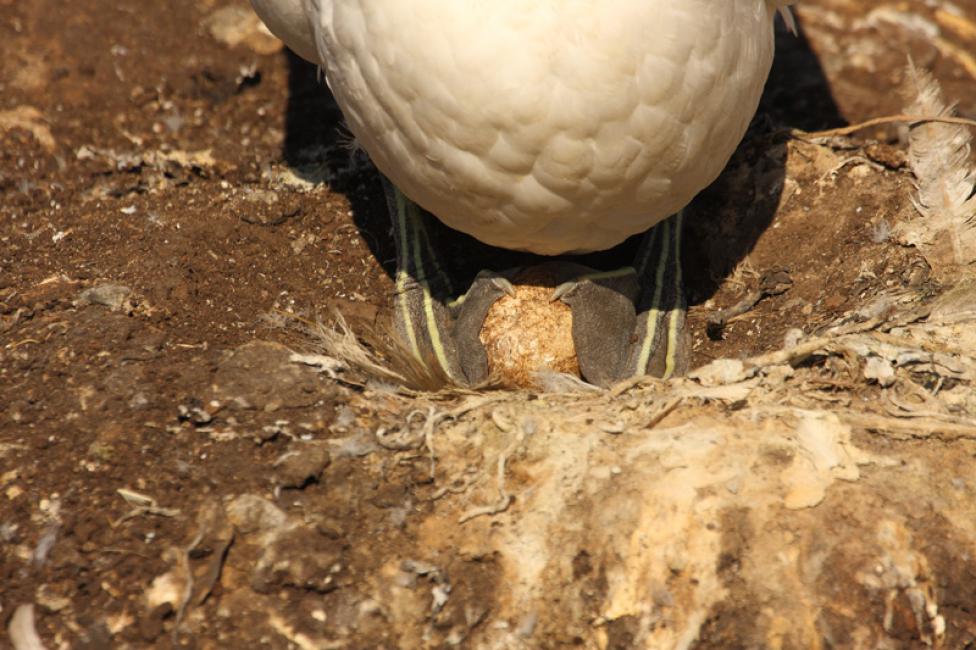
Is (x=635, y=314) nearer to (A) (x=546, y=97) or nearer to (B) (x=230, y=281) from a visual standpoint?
(A) (x=546, y=97)

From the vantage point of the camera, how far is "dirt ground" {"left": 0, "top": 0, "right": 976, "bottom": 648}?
248cm

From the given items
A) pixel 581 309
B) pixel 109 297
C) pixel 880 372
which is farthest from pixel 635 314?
pixel 109 297

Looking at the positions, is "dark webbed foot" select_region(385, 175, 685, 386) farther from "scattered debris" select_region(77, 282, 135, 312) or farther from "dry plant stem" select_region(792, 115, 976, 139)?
"scattered debris" select_region(77, 282, 135, 312)

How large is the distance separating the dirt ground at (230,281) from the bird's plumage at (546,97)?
0.63 meters

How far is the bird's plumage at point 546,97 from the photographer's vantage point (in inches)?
98.6

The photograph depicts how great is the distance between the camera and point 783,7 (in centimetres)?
333

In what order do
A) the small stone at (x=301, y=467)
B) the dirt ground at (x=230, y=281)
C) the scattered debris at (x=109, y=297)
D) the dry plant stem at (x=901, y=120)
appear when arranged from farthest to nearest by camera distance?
the dry plant stem at (x=901, y=120), the scattered debris at (x=109, y=297), the small stone at (x=301, y=467), the dirt ground at (x=230, y=281)

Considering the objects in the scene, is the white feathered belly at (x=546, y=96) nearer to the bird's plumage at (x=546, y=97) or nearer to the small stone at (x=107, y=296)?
the bird's plumage at (x=546, y=97)

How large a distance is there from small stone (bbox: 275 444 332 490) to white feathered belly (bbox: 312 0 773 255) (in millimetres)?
722

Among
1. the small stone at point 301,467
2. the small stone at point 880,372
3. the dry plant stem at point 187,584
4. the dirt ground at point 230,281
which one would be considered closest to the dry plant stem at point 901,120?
the dirt ground at point 230,281

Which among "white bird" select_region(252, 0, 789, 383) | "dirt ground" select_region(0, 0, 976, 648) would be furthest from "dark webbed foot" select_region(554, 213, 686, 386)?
"white bird" select_region(252, 0, 789, 383)

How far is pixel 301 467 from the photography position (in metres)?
2.62

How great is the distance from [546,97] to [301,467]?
1.02 meters

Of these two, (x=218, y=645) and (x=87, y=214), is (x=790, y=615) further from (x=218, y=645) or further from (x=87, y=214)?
(x=87, y=214)
